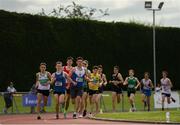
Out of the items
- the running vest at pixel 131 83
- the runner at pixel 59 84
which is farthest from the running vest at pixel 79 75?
the running vest at pixel 131 83

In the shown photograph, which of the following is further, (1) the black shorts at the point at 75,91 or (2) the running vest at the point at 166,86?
(2) the running vest at the point at 166,86

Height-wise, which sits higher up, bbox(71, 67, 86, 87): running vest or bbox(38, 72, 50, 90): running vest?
bbox(71, 67, 86, 87): running vest

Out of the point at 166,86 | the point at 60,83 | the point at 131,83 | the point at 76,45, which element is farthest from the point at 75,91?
the point at 76,45

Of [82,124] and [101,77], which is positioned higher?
[101,77]

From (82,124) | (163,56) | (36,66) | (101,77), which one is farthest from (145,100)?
(163,56)

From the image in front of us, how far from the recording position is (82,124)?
21.0 meters

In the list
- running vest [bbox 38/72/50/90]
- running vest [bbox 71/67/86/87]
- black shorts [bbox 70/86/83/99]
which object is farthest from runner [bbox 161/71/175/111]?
running vest [bbox 38/72/50/90]

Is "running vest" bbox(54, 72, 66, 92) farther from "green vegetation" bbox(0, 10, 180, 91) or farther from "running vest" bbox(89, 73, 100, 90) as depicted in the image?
"green vegetation" bbox(0, 10, 180, 91)

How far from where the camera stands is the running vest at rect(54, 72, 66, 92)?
2409cm

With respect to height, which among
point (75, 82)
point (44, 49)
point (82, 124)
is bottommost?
point (82, 124)

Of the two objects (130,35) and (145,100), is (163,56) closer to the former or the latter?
(130,35)

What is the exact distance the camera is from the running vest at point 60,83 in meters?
24.1

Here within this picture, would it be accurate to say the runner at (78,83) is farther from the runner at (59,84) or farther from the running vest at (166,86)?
the running vest at (166,86)

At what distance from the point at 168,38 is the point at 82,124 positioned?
3077cm
